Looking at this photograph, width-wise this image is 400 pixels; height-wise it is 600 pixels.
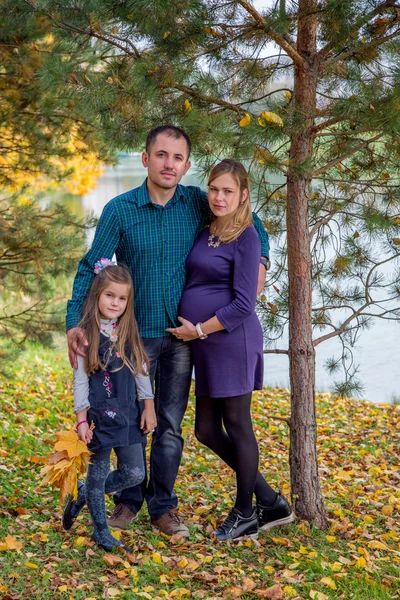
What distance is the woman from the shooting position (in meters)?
3.14

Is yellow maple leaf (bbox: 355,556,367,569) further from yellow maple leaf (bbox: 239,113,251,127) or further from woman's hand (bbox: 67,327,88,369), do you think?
yellow maple leaf (bbox: 239,113,251,127)

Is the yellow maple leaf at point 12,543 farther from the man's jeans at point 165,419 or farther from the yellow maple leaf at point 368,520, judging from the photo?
the yellow maple leaf at point 368,520

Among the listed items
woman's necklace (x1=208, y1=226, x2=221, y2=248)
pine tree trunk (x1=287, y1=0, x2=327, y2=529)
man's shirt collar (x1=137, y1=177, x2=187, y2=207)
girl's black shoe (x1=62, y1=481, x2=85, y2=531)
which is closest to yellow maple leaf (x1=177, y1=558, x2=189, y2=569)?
girl's black shoe (x1=62, y1=481, x2=85, y2=531)

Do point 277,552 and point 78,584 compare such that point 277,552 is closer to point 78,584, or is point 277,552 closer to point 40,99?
point 78,584

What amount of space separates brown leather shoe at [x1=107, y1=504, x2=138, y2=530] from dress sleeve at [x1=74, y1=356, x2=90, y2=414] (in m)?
0.76

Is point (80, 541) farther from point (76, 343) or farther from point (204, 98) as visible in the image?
point (204, 98)

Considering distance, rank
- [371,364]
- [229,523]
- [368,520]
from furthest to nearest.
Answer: [371,364], [368,520], [229,523]

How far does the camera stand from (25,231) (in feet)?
20.5

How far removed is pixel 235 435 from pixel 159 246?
0.96 metres

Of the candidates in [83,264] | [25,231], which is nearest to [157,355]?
[83,264]

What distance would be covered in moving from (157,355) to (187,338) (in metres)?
0.19

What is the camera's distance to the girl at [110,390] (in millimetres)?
3031

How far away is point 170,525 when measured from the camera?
135 inches

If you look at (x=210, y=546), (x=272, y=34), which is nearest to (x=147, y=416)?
(x=210, y=546)
